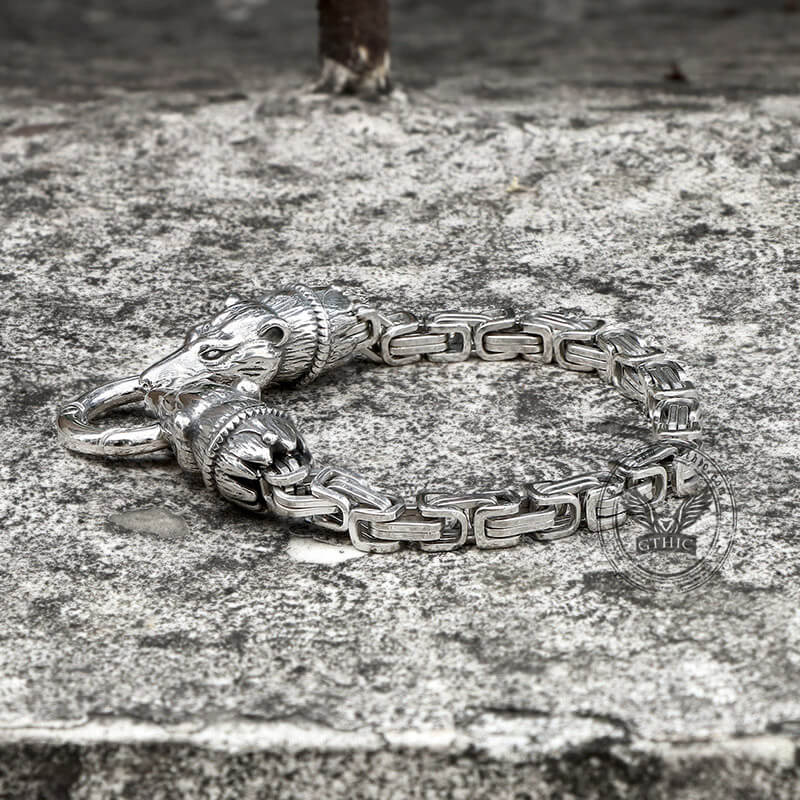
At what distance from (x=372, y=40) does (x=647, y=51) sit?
1201 millimetres

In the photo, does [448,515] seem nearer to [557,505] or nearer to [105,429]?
[557,505]

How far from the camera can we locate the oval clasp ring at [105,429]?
214cm

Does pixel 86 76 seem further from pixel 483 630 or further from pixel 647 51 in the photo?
pixel 483 630

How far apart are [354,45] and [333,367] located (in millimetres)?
1374

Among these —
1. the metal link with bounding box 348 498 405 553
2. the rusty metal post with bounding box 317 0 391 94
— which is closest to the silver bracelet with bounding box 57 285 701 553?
the metal link with bounding box 348 498 405 553

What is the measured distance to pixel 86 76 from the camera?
3975 millimetres

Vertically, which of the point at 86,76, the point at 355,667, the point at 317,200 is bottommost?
the point at 355,667

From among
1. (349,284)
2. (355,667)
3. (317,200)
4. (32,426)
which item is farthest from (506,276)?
(355,667)

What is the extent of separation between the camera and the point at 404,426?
227 centimetres

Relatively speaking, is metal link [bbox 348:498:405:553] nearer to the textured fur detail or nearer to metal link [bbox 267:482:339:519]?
metal link [bbox 267:482:339:519]

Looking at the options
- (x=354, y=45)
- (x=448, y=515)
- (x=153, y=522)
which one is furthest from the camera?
(x=354, y=45)

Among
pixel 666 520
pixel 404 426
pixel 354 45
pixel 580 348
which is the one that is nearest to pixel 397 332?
pixel 404 426

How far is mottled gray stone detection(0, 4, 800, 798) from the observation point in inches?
63.7

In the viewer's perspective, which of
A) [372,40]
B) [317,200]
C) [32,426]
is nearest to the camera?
[32,426]
